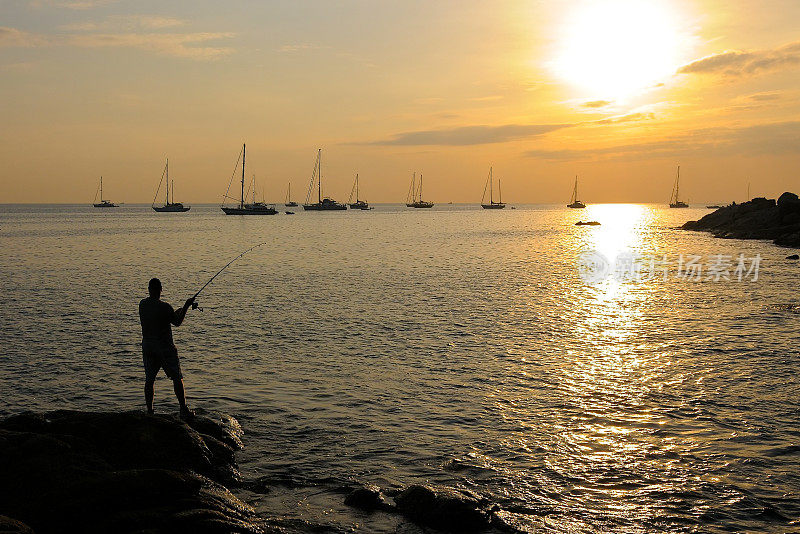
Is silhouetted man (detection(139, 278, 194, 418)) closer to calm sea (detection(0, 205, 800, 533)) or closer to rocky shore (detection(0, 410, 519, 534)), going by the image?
rocky shore (detection(0, 410, 519, 534))

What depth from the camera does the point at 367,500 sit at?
10.2 meters

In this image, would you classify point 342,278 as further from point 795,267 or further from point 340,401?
point 795,267

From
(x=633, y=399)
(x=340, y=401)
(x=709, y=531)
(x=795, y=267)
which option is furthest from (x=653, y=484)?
(x=795, y=267)

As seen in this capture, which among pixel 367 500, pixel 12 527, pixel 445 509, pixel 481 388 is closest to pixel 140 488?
pixel 12 527

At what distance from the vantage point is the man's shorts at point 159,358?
491 inches

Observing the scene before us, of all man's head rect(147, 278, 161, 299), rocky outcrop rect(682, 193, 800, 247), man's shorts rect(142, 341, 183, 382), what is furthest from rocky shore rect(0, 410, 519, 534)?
rocky outcrop rect(682, 193, 800, 247)

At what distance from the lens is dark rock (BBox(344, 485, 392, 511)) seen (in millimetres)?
10172

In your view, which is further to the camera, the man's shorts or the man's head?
the man's shorts

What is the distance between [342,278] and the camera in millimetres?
45062

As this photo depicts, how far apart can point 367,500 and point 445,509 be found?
1353 mm

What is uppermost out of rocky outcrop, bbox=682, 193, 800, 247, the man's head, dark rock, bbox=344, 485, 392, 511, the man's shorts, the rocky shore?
rocky outcrop, bbox=682, 193, 800, 247

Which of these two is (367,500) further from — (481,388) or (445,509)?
(481,388)

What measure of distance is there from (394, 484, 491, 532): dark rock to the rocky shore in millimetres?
15

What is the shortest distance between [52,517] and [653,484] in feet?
30.0
